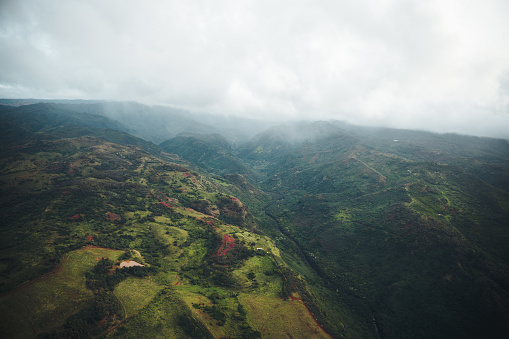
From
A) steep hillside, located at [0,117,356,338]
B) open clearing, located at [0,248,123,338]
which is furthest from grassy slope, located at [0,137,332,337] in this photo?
steep hillside, located at [0,117,356,338]

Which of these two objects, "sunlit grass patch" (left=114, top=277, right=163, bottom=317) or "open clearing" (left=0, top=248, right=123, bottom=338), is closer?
"open clearing" (left=0, top=248, right=123, bottom=338)

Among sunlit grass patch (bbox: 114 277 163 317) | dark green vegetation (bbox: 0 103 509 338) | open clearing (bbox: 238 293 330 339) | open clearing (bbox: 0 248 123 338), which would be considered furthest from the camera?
open clearing (bbox: 238 293 330 339)

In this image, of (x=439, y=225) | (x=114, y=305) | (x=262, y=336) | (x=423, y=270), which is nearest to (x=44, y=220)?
(x=114, y=305)

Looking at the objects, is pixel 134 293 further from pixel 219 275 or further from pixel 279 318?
pixel 279 318

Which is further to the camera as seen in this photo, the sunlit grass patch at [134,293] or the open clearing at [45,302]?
the sunlit grass patch at [134,293]

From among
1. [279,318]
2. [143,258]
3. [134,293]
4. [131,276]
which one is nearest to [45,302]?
[134,293]

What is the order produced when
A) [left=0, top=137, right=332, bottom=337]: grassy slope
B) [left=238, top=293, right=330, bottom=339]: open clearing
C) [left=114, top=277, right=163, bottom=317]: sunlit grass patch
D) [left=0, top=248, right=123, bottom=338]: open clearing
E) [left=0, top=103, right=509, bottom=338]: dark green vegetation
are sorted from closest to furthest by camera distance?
[left=0, top=248, right=123, bottom=338]: open clearing, [left=0, top=137, right=332, bottom=337]: grassy slope, [left=0, top=103, right=509, bottom=338]: dark green vegetation, [left=114, top=277, right=163, bottom=317]: sunlit grass patch, [left=238, top=293, right=330, bottom=339]: open clearing

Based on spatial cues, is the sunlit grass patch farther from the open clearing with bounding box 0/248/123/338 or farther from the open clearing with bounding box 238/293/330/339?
the open clearing with bounding box 238/293/330/339

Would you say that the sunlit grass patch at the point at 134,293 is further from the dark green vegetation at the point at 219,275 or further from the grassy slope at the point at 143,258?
the dark green vegetation at the point at 219,275

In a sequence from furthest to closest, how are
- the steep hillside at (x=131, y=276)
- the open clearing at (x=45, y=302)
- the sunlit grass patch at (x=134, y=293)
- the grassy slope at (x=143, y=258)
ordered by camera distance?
the sunlit grass patch at (x=134, y=293) < the grassy slope at (x=143, y=258) < the steep hillside at (x=131, y=276) < the open clearing at (x=45, y=302)

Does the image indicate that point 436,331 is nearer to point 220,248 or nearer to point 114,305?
point 220,248

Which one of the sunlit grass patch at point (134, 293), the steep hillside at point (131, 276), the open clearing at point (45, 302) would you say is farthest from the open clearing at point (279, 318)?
the open clearing at point (45, 302)
